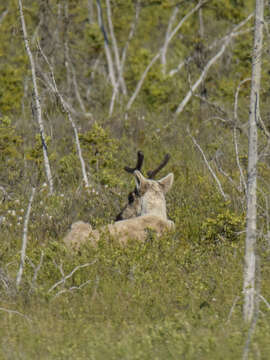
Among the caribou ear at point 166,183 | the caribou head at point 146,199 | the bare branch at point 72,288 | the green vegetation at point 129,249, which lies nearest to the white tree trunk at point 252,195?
the green vegetation at point 129,249

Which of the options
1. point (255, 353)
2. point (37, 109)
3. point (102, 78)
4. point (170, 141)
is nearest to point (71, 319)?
point (255, 353)

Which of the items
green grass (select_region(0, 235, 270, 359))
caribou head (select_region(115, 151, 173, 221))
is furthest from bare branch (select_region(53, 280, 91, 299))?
caribou head (select_region(115, 151, 173, 221))

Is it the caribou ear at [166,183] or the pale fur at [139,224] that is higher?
the caribou ear at [166,183]

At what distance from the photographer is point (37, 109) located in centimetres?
1235

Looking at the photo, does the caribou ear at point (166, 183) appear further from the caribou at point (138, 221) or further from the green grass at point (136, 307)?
the green grass at point (136, 307)

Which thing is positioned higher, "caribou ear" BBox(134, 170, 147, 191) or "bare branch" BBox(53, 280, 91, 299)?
"caribou ear" BBox(134, 170, 147, 191)

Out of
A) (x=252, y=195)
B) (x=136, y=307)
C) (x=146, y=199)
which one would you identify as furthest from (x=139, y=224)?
(x=252, y=195)

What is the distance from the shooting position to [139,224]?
33.1ft

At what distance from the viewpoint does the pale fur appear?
986 centimetres

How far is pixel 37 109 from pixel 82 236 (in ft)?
10.6

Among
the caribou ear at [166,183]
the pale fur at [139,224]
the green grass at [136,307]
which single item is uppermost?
the caribou ear at [166,183]

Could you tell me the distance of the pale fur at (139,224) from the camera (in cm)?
986

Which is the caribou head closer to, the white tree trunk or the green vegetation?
the green vegetation

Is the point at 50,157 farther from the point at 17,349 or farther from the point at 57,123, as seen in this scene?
the point at 17,349
